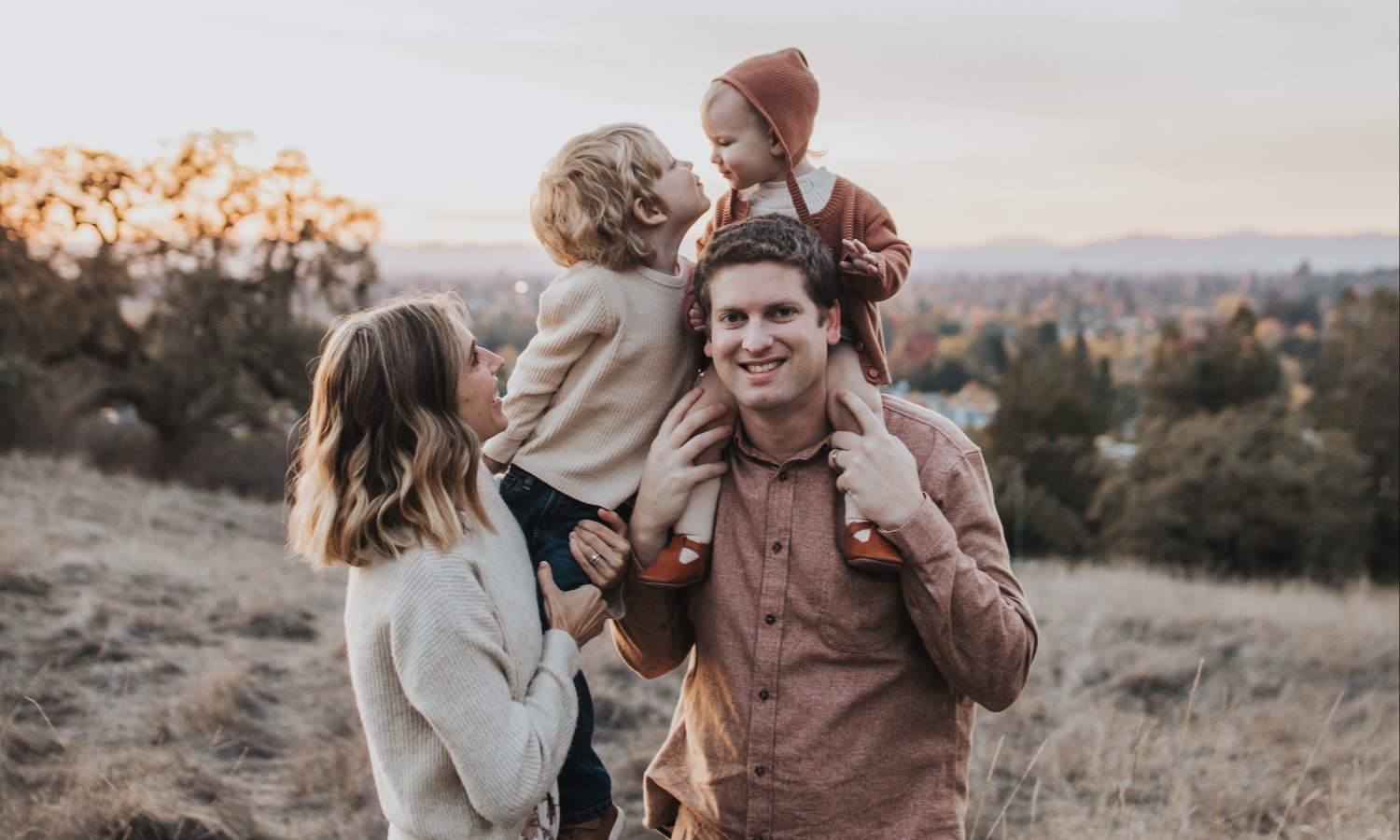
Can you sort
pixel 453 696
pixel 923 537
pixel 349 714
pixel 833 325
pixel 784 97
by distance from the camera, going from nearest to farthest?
pixel 453 696
pixel 923 537
pixel 833 325
pixel 784 97
pixel 349 714

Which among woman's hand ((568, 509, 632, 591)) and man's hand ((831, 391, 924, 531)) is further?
woman's hand ((568, 509, 632, 591))

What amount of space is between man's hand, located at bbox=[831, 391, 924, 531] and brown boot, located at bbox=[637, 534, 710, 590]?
36cm

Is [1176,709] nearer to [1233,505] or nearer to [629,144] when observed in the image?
[629,144]

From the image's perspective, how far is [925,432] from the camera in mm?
2555

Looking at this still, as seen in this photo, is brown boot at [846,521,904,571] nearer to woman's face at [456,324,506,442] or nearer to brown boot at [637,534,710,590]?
brown boot at [637,534,710,590]

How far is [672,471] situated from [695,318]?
38cm

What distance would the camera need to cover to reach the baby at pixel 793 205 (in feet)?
8.34

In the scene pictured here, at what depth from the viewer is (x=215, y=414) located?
26422 mm

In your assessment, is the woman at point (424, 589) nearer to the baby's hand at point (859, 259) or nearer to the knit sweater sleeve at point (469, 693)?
the knit sweater sleeve at point (469, 693)

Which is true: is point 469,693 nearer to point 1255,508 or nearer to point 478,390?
point 478,390

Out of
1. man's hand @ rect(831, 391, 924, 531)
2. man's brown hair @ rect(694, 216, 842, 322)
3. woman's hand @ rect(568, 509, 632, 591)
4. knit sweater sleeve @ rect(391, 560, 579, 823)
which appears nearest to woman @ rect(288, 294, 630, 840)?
knit sweater sleeve @ rect(391, 560, 579, 823)

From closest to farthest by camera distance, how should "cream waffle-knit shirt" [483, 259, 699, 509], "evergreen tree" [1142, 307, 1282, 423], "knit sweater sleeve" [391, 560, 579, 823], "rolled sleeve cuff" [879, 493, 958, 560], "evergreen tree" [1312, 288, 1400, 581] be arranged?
"knit sweater sleeve" [391, 560, 579, 823] < "rolled sleeve cuff" [879, 493, 958, 560] < "cream waffle-knit shirt" [483, 259, 699, 509] < "evergreen tree" [1312, 288, 1400, 581] < "evergreen tree" [1142, 307, 1282, 423]

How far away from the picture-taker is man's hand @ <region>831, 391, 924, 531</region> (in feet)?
7.43

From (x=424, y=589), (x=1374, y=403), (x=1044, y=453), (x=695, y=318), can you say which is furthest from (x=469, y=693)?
(x=1374, y=403)
